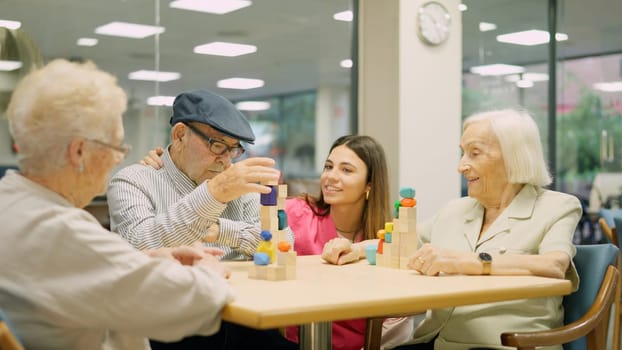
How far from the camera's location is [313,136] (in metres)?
5.67

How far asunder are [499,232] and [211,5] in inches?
124

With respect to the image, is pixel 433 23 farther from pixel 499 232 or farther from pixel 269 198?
pixel 269 198

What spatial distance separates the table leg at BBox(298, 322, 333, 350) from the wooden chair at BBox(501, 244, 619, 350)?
696 millimetres

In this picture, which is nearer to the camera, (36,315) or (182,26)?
(36,315)

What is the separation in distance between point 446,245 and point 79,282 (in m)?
1.52

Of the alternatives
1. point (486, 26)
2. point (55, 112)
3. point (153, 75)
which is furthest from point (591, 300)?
point (486, 26)

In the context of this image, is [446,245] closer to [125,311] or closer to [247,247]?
[247,247]

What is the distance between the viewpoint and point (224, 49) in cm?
511

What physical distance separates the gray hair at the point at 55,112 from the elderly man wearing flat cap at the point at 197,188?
2.29ft

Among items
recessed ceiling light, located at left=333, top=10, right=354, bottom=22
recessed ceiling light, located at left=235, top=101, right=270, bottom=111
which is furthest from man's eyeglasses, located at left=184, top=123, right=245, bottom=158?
recessed ceiling light, located at left=333, top=10, right=354, bottom=22

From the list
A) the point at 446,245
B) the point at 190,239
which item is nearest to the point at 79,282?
the point at 190,239

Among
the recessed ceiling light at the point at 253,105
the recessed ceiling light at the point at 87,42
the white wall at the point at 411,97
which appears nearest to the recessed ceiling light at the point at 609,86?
the white wall at the point at 411,97

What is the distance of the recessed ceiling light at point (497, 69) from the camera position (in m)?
6.65

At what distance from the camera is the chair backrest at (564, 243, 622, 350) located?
2.27 metres
